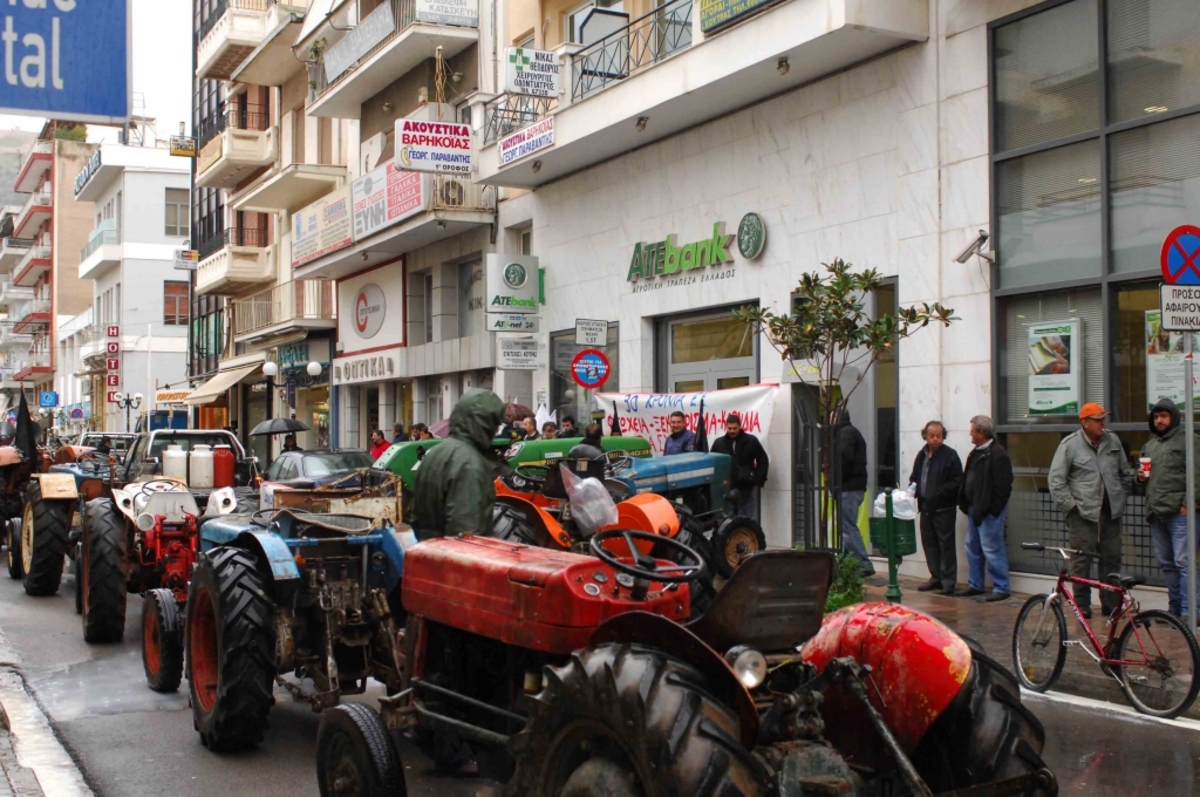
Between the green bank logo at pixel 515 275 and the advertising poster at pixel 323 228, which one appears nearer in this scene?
the green bank logo at pixel 515 275

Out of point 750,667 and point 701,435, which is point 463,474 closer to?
point 750,667

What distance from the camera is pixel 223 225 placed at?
44438mm

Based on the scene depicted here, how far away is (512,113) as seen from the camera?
2259cm

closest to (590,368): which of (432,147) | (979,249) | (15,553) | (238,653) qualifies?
(979,249)

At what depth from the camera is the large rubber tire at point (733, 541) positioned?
1356cm

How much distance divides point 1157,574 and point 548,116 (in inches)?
466

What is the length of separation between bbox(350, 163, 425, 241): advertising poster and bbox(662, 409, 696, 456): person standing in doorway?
30.4ft

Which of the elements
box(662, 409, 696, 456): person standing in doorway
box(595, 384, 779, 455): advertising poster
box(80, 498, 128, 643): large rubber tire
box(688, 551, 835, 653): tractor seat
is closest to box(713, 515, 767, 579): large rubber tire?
box(595, 384, 779, 455): advertising poster

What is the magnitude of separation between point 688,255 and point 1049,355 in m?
6.49

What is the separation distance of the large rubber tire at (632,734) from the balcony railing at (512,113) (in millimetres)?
18837

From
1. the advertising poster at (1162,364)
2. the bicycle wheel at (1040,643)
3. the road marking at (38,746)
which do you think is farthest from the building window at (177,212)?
the bicycle wheel at (1040,643)

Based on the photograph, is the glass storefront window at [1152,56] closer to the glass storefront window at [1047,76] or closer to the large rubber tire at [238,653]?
the glass storefront window at [1047,76]

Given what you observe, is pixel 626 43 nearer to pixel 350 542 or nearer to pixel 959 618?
pixel 959 618

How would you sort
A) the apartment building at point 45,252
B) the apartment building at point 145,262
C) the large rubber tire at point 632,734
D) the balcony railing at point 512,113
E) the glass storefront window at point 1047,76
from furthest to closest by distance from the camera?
the apartment building at point 45,252 → the apartment building at point 145,262 → the balcony railing at point 512,113 → the glass storefront window at point 1047,76 → the large rubber tire at point 632,734
